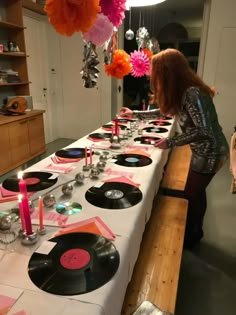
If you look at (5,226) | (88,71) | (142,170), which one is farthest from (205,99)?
(5,226)

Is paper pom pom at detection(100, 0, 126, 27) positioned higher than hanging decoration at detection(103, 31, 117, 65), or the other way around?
paper pom pom at detection(100, 0, 126, 27)

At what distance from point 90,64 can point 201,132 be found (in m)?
0.83

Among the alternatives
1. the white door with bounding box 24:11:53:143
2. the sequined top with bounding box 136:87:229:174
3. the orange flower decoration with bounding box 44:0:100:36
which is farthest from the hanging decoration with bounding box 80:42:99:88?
the white door with bounding box 24:11:53:143

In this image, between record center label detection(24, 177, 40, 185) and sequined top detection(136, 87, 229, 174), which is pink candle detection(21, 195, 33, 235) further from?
sequined top detection(136, 87, 229, 174)

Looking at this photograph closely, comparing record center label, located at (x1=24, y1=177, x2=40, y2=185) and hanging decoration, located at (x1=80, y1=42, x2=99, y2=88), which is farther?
hanging decoration, located at (x1=80, y1=42, x2=99, y2=88)

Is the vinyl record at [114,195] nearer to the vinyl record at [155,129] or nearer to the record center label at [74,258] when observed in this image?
the record center label at [74,258]

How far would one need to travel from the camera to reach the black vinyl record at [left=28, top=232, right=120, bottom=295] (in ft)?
2.35

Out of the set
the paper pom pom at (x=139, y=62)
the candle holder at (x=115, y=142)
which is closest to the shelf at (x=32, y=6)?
the paper pom pom at (x=139, y=62)

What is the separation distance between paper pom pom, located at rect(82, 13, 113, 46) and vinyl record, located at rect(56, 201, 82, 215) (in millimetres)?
960

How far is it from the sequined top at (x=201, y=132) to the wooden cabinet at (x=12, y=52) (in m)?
2.76

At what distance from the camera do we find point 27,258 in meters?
0.82

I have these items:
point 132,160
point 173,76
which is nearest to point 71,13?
point 173,76

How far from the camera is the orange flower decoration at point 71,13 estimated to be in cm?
110

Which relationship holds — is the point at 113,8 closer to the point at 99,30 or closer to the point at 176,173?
the point at 99,30
